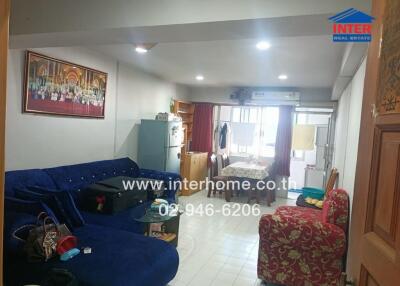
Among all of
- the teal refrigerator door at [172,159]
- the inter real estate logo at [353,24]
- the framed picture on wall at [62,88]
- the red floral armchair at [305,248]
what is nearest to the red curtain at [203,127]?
the teal refrigerator door at [172,159]

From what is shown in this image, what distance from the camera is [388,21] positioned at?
0.83 meters

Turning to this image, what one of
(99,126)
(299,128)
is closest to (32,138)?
(99,126)

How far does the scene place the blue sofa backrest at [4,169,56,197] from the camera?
2.71 m

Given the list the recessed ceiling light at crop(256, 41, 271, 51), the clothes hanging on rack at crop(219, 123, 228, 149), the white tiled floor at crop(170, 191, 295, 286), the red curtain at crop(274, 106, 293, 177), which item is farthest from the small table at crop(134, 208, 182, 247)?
the clothes hanging on rack at crop(219, 123, 228, 149)

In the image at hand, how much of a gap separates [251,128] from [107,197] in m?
4.23

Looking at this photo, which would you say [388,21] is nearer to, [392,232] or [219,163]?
[392,232]

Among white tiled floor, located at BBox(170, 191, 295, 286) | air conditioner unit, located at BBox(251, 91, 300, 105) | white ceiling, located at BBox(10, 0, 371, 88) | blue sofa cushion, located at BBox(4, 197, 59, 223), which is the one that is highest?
air conditioner unit, located at BBox(251, 91, 300, 105)

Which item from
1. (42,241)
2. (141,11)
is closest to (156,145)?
(42,241)

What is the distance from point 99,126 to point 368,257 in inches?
152

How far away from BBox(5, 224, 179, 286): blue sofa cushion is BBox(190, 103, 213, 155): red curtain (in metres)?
4.33

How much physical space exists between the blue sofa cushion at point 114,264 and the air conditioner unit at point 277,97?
4.40 metres

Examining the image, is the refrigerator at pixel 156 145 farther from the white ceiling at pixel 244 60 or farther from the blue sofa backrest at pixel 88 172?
the white ceiling at pixel 244 60

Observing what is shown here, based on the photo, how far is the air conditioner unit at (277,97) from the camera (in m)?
5.92

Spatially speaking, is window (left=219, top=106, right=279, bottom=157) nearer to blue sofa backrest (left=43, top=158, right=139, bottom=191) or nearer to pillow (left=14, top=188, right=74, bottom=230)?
blue sofa backrest (left=43, top=158, right=139, bottom=191)
